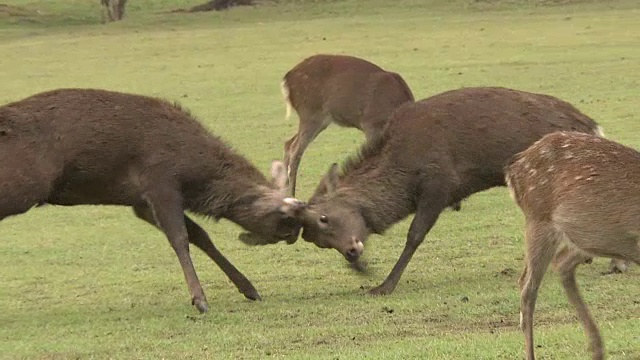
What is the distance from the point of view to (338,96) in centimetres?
1470

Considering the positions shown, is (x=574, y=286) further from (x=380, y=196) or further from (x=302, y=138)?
(x=302, y=138)

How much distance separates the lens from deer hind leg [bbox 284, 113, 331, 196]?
Result: 569 inches

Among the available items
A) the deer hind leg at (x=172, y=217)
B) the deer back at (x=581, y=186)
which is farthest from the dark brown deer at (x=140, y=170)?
the deer back at (x=581, y=186)

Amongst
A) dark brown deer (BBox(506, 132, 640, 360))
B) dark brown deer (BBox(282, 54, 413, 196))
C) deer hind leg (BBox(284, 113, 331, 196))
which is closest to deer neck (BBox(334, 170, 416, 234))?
dark brown deer (BBox(506, 132, 640, 360))

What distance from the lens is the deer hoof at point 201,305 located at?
875cm

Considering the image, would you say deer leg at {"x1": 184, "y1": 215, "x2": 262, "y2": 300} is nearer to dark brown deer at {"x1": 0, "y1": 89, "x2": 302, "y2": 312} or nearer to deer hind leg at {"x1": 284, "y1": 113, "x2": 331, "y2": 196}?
dark brown deer at {"x1": 0, "y1": 89, "x2": 302, "y2": 312}

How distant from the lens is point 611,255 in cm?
671

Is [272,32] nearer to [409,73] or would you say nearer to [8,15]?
[409,73]

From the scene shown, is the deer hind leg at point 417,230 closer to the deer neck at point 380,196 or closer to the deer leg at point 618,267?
the deer neck at point 380,196

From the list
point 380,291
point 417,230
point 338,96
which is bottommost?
point 338,96

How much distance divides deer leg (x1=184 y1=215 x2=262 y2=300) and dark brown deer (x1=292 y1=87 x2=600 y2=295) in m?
0.61

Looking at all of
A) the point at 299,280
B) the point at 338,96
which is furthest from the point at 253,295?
the point at 338,96

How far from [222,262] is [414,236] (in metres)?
1.45

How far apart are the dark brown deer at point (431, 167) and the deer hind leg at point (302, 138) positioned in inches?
178
